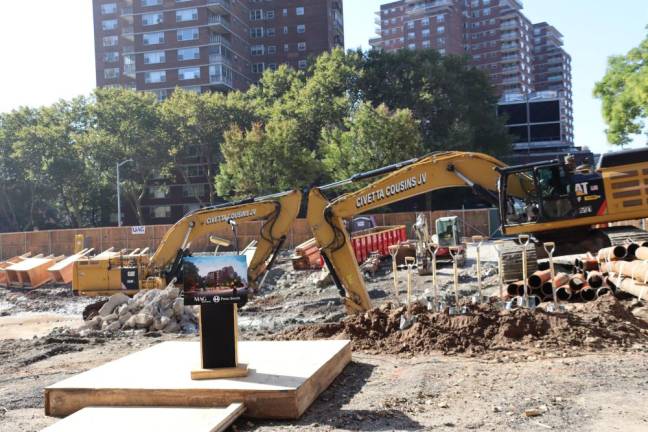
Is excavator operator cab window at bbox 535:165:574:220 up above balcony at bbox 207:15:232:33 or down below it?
below

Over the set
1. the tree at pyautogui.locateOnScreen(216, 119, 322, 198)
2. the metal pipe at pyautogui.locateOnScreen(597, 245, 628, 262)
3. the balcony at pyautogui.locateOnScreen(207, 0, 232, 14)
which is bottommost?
the metal pipe at pyautogui.locateOnScreen(597, 245, 628, 262)

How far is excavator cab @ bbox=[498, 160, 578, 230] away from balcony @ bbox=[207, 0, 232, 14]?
73205mm

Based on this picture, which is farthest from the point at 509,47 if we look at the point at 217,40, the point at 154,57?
the point at 154,57

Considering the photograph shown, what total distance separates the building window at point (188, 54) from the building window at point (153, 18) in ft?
14.8

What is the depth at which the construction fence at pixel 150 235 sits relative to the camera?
35.8 metres

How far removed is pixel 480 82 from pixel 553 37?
112814 millimetres

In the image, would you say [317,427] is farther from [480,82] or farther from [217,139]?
[480,82]

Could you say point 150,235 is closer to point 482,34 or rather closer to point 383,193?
point 383,193

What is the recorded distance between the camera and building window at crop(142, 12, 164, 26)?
8262 centimetres

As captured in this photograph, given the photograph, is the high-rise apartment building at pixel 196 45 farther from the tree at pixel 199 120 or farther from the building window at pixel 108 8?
the tree at pixel 199 120

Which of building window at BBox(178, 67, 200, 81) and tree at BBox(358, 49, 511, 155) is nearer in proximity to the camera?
tree at BBox(358, 49, 511, 155)

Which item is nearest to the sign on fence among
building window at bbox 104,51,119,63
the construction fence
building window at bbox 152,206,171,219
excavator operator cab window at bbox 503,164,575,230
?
the construction fence

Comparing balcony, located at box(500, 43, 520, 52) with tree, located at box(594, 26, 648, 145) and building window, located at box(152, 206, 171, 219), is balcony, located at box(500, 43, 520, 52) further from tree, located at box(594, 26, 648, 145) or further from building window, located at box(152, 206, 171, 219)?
Result: tree, located at box(594, 26, 648, 145)

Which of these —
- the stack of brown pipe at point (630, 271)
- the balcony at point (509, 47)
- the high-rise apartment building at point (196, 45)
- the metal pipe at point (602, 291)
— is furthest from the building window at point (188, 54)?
the balcony at point (509, 47)
